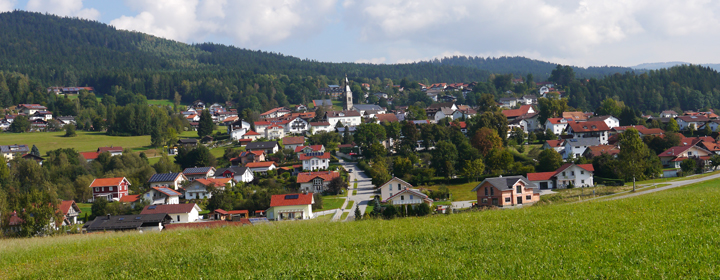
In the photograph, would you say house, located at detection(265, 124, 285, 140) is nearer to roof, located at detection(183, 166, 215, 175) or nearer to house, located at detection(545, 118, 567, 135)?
roof, located at detection(183, 166, 215, 175)

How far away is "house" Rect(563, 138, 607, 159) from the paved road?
2048 centimetres

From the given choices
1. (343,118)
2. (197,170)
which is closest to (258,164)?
(197,170)

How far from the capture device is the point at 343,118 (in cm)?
7994

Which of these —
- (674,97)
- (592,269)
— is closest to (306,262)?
(592,269)

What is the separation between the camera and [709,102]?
10156cm

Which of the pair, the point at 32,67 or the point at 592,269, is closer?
the point at 592,269

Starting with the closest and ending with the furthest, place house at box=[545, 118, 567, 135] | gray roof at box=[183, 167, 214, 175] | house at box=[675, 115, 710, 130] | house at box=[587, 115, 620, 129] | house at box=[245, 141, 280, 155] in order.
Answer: gray roof at box=[183, 167, 214, 175]
house at box=[245, 141, 280, 155]
house at box=[587, 115, 620, 129]
house at box=[545, 118, 567, 135]
house at box=[675, 115, 710, 130]

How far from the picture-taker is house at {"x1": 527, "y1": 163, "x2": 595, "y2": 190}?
40.0 m

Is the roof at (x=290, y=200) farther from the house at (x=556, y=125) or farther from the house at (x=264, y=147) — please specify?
the house at (x=556, y=125)

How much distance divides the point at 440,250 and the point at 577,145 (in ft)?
151

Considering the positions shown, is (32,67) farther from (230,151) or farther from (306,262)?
(306,262)

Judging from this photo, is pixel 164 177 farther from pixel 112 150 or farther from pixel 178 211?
pixel 112 150

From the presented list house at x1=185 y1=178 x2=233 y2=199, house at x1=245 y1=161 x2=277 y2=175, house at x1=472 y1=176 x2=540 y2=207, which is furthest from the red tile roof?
house at x1=472 y1=176 x2=540 y2=207

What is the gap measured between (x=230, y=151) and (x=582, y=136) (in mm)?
40028
